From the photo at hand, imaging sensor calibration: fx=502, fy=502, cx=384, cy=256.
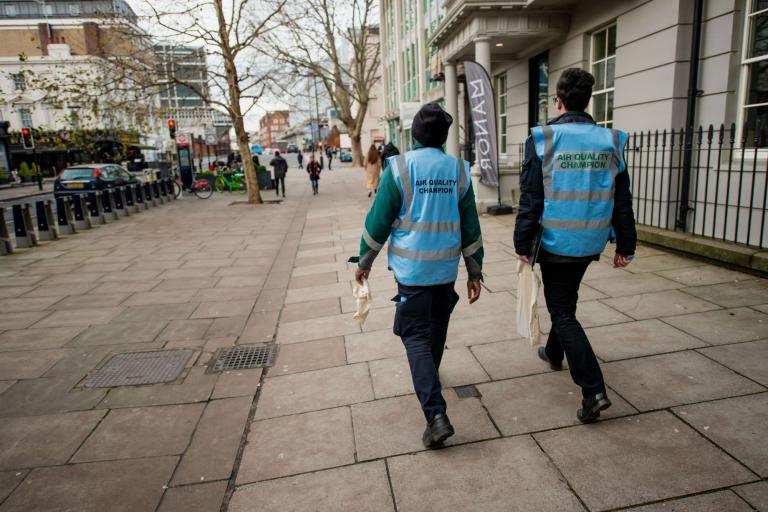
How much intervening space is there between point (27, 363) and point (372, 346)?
304 cm

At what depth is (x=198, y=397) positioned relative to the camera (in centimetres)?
369

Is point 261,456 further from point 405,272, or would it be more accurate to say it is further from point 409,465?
point 405,272

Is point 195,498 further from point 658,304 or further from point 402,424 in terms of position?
point 658,304

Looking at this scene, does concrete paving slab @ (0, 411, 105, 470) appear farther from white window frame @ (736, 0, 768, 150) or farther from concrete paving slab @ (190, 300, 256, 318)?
white window frame @ (736, 0, 768, 150)

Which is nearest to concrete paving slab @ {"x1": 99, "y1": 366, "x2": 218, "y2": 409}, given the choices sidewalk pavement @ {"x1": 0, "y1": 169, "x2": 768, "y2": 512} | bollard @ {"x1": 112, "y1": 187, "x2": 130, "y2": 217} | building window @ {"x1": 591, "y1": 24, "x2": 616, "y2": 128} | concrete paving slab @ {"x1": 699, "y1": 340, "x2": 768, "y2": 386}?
sidewalk pavement @ {"x1": 0, "y1": 169, "x2": 768, "y2": 512}

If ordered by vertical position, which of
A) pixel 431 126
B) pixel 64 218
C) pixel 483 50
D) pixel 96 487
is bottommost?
pixel 96 487

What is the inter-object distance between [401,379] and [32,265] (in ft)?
25.9

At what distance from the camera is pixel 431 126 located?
105 inches

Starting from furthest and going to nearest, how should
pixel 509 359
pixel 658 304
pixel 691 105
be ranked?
pixel 691 105 < pixel 658 304 < pixel 509 359

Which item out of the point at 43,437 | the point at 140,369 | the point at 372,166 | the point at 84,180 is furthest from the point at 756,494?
the point at 84,180

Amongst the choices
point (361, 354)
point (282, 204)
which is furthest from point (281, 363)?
Answer: point (282, 204)

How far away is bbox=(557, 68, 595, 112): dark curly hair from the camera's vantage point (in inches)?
110

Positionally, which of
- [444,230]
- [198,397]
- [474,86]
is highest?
[474,86]

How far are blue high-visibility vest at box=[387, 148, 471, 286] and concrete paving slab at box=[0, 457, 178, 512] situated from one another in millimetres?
1739
